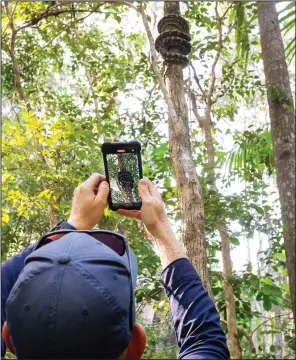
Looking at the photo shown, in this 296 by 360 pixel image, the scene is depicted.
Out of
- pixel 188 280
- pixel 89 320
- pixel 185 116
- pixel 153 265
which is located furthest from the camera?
pixel 153 265

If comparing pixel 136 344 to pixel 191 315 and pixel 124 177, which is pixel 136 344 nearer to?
pixel 191 315

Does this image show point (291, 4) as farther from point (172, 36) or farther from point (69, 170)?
point (69, 170)

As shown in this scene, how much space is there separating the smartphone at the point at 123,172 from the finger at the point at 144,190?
0.07 meters

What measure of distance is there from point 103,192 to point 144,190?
0.09m

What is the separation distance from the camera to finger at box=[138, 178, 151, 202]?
0.72 metres

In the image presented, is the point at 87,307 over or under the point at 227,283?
over

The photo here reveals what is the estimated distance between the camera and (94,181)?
790 mm

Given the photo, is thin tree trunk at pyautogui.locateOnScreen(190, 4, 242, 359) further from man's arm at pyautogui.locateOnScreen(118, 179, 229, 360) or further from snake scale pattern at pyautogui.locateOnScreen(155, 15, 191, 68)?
man's arm at pyautogui.locateOnScreen(118, 179, 229, 360)

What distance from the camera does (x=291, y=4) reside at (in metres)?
1.72

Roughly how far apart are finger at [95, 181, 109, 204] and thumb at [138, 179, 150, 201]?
0.25ft

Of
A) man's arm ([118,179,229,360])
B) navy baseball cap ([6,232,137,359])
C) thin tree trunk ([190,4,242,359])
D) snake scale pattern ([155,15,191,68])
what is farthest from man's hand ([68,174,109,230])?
thin tree trunk ([190,4,242,359])

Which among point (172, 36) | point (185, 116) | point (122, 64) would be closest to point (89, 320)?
point (185, 116)

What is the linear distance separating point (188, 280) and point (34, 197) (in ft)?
6.66

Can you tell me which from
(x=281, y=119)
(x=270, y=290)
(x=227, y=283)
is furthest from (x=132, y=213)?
(x=227, y=283)
